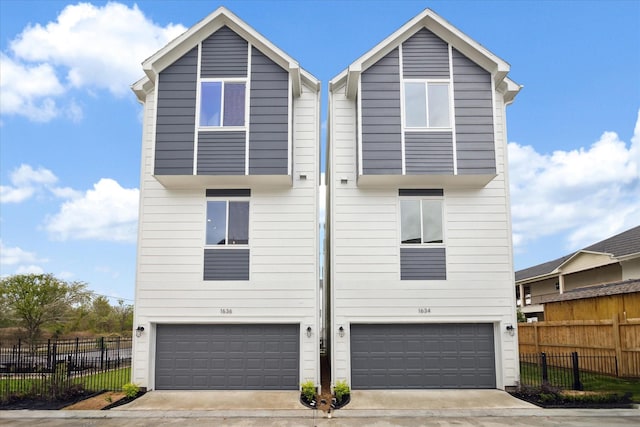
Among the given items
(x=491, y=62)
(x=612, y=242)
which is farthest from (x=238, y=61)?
(x=612, y=242)

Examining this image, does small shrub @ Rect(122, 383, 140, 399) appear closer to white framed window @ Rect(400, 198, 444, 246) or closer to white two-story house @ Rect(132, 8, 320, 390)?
white two-story house @ Rect(132, 8, 320, 390)

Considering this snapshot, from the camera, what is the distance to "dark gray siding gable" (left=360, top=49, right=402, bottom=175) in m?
12.7

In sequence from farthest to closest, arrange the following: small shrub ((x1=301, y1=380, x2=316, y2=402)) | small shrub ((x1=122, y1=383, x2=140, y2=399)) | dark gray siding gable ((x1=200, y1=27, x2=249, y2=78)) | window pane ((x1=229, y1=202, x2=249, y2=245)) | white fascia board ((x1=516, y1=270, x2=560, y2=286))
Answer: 1. white fascia board ((x1=516, y1=270, x2=560, y2=286))
2. dark gray siding gable ((x1=200, y1=27, x2=249, y2=78))
3. window pane ((x1=229, y1=202, x2=249, y2=245))
4. small shrub ((x1=122, y1=383, x2=140, y2=399))
5. small shrub ((x1=301, y1=380, x2=316, y2=402))

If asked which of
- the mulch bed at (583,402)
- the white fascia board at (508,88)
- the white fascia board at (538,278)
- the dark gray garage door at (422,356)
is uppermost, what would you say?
the white fascia board at (508,88)

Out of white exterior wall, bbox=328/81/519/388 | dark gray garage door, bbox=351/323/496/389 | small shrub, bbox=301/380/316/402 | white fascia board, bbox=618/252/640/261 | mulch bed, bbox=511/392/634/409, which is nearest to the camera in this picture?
mulch bed, bbox=511/392/634/409

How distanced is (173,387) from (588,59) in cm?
1808

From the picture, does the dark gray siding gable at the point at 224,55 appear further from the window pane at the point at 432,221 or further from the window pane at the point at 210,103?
the window pane at the point at 432,221

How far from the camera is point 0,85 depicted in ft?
59.9

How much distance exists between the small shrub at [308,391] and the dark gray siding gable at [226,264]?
3.14 meters

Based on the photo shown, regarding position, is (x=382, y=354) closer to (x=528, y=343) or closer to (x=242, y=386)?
(x=242, y=386)

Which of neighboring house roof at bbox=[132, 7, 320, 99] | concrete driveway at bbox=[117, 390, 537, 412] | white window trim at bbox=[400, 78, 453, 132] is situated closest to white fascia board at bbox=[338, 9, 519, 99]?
white window trim at bbox=[400, 78, 453, 132]

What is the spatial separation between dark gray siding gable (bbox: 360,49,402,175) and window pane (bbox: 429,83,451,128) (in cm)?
93

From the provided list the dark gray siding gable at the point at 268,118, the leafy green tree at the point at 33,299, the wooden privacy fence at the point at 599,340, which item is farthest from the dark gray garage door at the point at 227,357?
the leafy green tree at the point at 33,299

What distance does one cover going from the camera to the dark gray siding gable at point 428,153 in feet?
41.7
